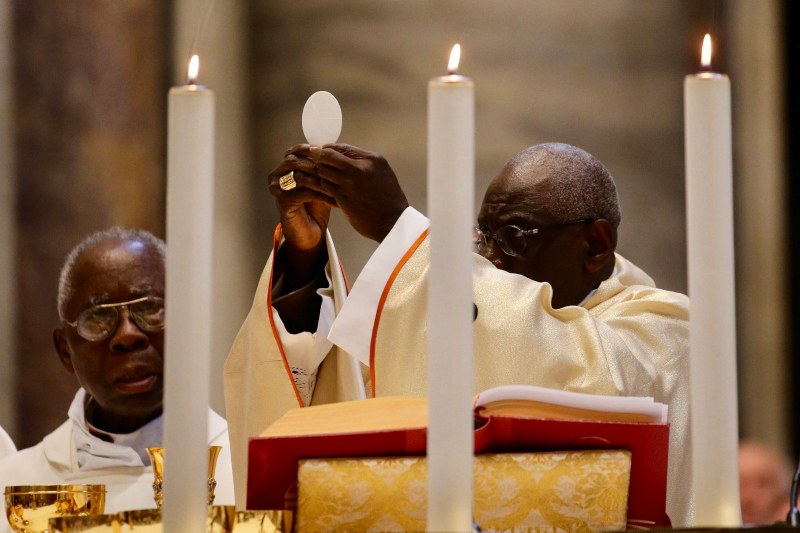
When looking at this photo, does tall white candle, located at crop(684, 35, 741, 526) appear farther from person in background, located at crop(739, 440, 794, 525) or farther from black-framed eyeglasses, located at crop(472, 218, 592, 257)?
person in background, located at crop(739, 440, 794, 525)

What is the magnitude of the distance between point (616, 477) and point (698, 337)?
16.1 inches

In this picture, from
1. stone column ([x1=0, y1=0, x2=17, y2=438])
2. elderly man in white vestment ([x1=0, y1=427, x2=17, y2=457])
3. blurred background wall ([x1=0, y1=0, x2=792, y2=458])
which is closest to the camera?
elderly man in white vestment ([x1=0, y1=427, x2=17, y2=457])

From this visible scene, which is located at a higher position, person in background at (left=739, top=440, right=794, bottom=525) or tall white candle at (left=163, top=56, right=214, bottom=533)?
tall white candle at (left=163, top=56, right=214, bottom=533)

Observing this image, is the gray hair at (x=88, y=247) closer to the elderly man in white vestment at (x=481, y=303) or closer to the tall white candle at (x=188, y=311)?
the elderly man in white vestment at (x=481, y=303)

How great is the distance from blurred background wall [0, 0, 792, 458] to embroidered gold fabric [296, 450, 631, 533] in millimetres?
3959

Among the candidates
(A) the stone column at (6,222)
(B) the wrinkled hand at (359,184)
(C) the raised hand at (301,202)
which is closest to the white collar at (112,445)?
(A) the stone column at (6,222)

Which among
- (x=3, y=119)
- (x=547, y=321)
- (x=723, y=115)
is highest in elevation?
(x=3, y=119)

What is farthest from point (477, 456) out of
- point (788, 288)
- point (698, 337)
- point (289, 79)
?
point (289, 79)

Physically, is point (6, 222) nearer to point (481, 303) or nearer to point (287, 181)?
point (287, 181)

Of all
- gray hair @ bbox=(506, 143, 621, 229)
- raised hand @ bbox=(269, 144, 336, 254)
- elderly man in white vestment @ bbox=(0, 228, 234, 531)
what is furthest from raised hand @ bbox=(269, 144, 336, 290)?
elderly man in white vestment @ bbox=(0, 228, 234, 531)

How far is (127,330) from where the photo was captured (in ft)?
14.9

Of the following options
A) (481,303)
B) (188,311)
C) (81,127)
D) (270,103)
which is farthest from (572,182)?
(81,127)

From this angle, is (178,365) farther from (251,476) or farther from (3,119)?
(3,119)

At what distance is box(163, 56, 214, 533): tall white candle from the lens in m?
1.19
